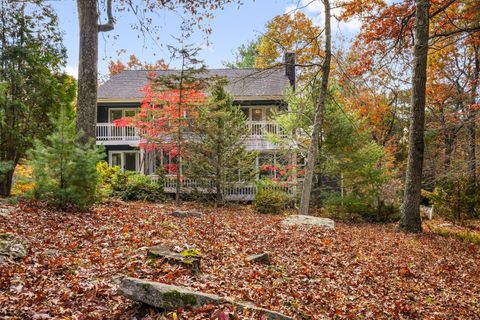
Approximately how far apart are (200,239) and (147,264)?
2298mm

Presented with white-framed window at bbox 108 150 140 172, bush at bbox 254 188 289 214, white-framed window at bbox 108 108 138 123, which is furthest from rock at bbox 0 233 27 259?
white-framed window at bbox 108 108 138 123

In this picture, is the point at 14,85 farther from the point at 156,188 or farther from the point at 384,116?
the point at 384,116

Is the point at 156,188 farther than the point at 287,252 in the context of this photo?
Yes

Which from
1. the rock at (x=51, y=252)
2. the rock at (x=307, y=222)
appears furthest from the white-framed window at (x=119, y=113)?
the rock at (x=51, y=252)

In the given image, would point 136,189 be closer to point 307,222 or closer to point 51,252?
point 307,222

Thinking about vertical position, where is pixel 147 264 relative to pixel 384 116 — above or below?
below

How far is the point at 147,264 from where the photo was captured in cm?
539

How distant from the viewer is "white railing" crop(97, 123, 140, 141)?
74.5 ft

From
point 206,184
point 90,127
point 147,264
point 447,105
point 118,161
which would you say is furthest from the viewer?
point 118,161

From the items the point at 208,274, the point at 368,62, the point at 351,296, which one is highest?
the point at 368,62

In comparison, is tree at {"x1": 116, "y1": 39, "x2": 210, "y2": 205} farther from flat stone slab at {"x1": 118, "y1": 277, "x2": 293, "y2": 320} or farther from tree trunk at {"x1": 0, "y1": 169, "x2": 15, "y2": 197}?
flat stone slab at {"x1": 118, "y1": 277, "x2": 293, "y2": 320}

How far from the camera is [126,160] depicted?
24.4 metres

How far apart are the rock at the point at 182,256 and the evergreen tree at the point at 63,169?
394cm

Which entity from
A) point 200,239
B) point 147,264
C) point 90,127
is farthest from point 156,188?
point 147,264
